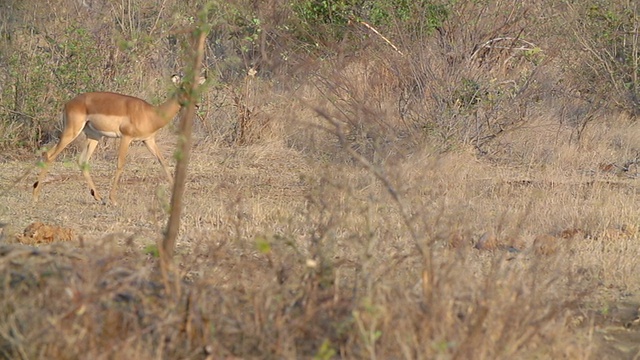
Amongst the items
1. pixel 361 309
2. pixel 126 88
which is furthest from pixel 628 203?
pixel 126 88

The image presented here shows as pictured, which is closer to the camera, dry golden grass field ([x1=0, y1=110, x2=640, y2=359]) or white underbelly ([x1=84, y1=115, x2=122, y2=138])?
dry golden grass field ([x1=0, y1=110, x2=640, y2=359])

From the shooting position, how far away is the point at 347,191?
13.9 feet

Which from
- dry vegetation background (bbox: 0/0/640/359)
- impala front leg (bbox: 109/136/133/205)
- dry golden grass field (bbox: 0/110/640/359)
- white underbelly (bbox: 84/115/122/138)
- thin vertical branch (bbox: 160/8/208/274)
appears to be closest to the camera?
dry golden grass field (bbox: 0/110/640/359)

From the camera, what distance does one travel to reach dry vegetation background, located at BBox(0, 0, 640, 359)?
4.06 m

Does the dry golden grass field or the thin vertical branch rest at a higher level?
the thin vertical branch

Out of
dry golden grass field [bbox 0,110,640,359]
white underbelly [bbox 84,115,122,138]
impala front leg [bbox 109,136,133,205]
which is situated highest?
white underbelly [bbox 84,115,122,138]

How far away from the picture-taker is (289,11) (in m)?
16.4

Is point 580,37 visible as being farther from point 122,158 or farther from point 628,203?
point 122,158

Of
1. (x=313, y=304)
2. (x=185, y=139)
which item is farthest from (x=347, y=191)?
(x=185, y=139)

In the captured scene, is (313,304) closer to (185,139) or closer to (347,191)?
(347,191)

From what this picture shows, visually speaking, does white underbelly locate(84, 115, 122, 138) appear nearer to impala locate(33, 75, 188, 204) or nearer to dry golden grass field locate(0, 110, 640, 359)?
impala locate(33, 75, 188, 204)

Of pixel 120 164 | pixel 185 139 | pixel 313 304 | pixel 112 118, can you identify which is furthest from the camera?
pixel 112 118

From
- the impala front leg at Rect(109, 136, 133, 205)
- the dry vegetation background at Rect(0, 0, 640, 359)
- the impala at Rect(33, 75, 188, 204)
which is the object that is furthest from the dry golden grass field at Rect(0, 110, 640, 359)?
the impala at Rect(33, 75, 188, 204)

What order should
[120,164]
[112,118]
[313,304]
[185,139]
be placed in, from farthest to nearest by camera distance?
[112,118] < [120,164] < [185,139] < [313,304]
